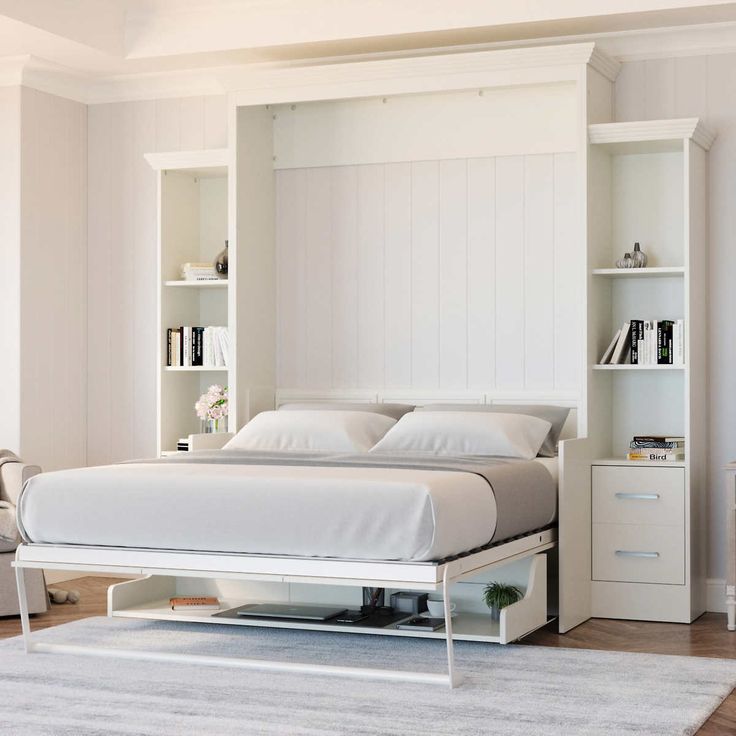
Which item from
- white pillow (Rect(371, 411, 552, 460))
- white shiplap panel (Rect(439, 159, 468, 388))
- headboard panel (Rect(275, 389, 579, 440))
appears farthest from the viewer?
white shiplap panel (Rect(439, 159, 468, 388))

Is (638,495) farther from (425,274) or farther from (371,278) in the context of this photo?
(371,278)

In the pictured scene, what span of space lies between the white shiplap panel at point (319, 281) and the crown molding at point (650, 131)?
148cm

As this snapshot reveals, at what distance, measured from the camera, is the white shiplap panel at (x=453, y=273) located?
19.3 ft

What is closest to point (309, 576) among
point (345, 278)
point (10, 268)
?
point (345, 278)

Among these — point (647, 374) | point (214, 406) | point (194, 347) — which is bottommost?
point (214, 406)

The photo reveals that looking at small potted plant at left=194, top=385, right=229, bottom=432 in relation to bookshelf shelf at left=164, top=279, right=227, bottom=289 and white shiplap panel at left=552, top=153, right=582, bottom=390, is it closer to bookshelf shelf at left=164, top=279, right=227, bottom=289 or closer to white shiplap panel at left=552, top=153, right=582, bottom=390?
bookshelf shelf at left=164, top=279, right=227, bottom=289

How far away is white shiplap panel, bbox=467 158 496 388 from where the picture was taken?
19.1ft

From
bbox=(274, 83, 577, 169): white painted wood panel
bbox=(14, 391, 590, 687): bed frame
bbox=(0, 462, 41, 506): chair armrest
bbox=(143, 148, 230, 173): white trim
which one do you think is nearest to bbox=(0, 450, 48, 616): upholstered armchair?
bbox=(0, 462, 41, 506): chair armrest

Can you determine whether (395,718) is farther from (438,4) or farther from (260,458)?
(438,4)

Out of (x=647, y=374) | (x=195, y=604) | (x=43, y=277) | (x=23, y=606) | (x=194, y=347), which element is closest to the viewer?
(x=23, y=606)

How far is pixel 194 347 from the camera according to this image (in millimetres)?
6176

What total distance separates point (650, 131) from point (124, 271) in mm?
2920

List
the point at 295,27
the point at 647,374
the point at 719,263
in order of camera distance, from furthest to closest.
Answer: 1. the point at 295,27
2. the point at 647,374
3. the point at 719,263

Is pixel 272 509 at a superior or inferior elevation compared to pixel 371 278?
inferior
